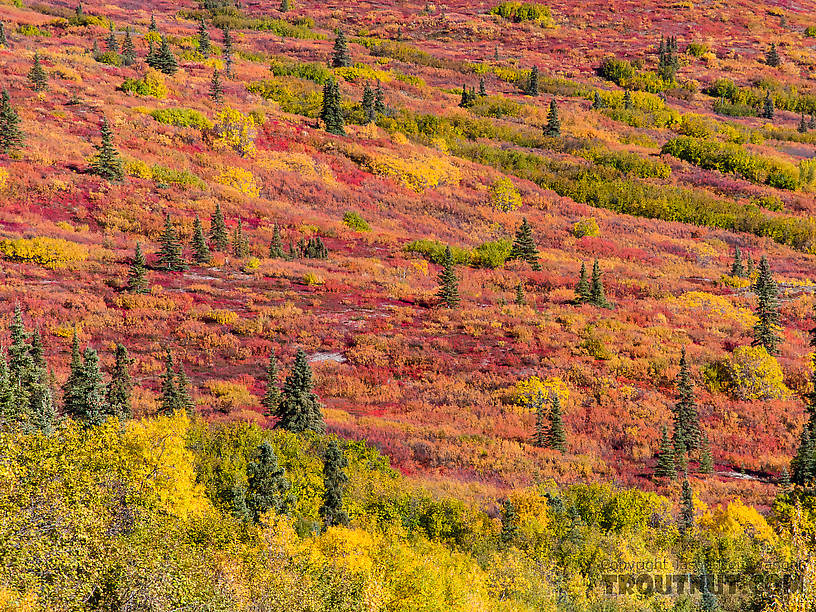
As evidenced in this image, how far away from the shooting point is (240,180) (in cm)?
7931

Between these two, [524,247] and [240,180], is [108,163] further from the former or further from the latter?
[524,247]

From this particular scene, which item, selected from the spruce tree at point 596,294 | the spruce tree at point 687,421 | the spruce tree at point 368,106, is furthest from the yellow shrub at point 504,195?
the spruce tree at point 687,421

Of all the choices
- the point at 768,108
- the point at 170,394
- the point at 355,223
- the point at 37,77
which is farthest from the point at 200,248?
the point at 768,108

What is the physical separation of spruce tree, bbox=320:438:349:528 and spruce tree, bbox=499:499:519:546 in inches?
227

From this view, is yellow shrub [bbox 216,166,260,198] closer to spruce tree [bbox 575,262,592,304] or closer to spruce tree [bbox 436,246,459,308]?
spruce tree [bbox 436,246,459,308]

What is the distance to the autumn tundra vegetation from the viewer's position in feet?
73.0

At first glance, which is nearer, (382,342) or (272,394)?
(272,394)

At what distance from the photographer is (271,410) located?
38.1 metres

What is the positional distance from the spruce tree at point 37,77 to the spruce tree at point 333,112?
31.1 meters

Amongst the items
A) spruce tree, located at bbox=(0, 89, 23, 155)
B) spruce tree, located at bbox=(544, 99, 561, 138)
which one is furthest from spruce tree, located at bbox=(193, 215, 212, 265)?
spruce tree, located at bbox=(544, 99, 561, 138)

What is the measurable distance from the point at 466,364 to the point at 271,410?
14336mm

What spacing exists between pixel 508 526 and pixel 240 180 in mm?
57561

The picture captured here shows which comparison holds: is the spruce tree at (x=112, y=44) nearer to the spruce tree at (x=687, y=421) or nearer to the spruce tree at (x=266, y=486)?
the spruce tree at (x=687, y=421)

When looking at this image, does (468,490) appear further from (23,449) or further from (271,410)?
(23,449)
